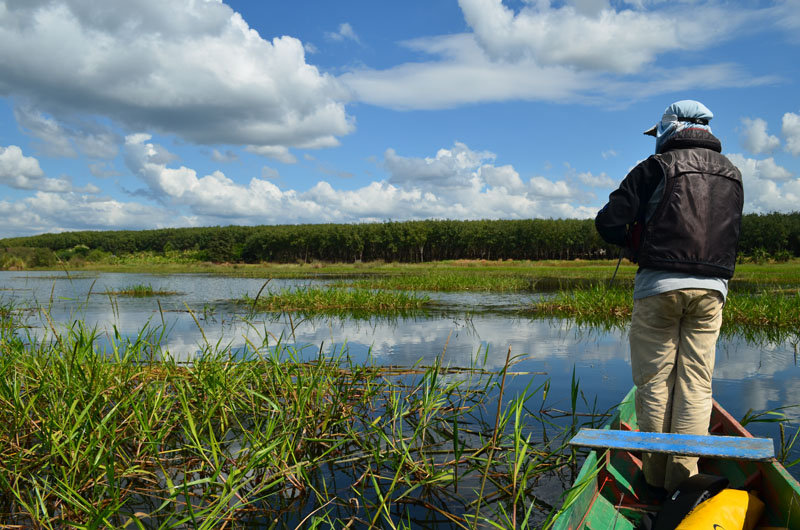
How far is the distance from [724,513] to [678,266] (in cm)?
151

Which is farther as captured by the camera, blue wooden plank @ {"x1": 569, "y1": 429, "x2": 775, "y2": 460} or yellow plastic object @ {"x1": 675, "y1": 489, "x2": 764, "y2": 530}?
blue wooden plank @ {"x1": 569, "y1": 429, "x2": 775, "y2": 460}

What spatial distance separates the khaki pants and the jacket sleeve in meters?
0.59

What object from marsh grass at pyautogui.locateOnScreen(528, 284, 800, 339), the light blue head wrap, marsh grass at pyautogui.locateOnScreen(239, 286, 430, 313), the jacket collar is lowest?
marsh grass at pyautogui.locateOnScreen(239, 286, 430, 313)

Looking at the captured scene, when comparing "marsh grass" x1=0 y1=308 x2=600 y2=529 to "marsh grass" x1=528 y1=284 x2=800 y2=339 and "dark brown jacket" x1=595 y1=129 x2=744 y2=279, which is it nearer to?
"dark brown jacket" x1=595 y1=129 x2=744 y2=279

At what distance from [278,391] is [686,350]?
12.5 ft

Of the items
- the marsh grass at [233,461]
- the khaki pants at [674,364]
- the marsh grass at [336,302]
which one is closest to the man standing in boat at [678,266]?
the khaki pants at [674,364]

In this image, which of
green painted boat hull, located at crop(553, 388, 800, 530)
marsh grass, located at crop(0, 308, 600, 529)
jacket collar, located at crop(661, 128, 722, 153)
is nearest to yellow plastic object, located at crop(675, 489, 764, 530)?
green painted boat hull, located at crop(553, 388, 800, 530)

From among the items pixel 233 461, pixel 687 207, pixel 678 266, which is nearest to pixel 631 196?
pixel 687 207

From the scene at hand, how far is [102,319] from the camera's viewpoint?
13625 millimetres

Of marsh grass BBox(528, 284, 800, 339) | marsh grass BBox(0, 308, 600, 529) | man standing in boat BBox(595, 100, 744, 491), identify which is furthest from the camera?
marsh grass BBox(528, 284, 800, 339)

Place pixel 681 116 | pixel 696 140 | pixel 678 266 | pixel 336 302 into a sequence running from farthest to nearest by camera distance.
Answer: pixel 336 302, pixel 681 116, pixel 696 140, pixel 678 266

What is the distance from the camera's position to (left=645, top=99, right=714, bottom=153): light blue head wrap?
12.2 ft

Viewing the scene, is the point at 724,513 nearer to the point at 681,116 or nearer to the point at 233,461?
the point at 681,116

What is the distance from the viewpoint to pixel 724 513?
2625 mm
